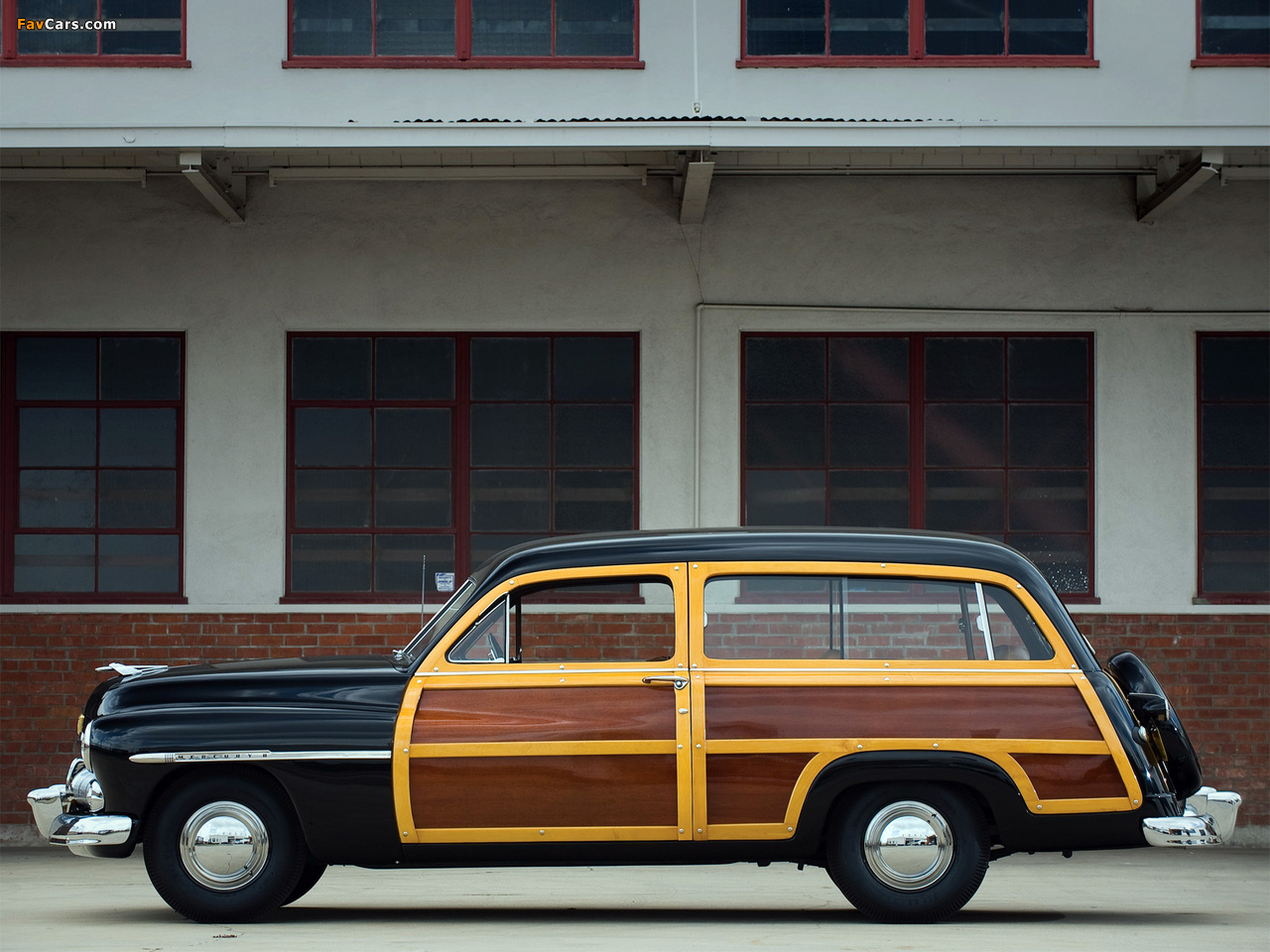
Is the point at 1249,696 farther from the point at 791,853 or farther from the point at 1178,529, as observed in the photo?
the point at 791,853

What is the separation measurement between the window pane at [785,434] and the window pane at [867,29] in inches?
96.2

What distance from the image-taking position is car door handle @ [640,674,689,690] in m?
6.89

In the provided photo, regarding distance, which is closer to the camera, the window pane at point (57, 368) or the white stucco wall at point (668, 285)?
the white stucco wall at point (668, 285)

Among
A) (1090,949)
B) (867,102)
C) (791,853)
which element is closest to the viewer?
(1090,949)

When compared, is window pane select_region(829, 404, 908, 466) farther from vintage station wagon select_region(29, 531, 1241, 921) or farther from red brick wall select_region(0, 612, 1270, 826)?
vintage station wagon select_region(29, 531, 1241, 921)

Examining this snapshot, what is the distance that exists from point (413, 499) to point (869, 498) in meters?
3.17

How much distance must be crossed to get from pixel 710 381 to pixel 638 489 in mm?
894

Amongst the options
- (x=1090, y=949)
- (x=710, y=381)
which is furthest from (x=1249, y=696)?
(x=1090, y=949)

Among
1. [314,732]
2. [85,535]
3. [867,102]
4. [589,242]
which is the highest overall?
[867,102]

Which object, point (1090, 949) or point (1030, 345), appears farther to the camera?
point (1030, 345)

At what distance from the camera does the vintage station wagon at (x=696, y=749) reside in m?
6.81

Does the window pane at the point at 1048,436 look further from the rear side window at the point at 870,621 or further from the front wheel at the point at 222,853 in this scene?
the front wheel at the point at 222,853

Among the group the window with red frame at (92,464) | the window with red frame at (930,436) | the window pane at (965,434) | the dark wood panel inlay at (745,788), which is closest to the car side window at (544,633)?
the dark wood panel inlay at (745,788)

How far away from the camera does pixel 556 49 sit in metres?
10.8
